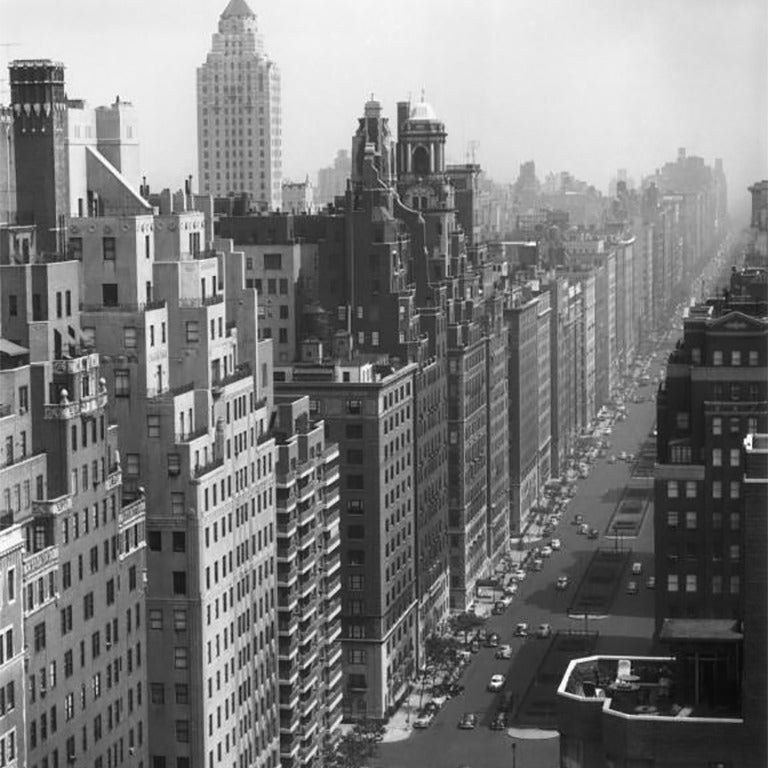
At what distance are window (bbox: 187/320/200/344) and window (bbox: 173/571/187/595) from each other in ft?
8.86

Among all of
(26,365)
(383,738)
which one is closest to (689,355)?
(383,738)

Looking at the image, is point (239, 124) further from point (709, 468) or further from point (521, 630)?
point (709, 468)

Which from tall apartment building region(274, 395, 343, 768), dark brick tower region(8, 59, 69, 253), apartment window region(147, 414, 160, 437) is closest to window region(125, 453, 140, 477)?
apartment window region(147, 414, 160, 437)

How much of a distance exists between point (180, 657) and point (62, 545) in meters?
4.76

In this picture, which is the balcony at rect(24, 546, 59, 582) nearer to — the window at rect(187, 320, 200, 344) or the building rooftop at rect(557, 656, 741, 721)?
the building rooftop at rect(557, 656, 741, 721)

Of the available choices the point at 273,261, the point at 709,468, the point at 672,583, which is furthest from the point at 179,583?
the point at 273,261

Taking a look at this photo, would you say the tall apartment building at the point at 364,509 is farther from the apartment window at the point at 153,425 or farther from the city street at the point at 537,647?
the apartment window at the point at 153,425

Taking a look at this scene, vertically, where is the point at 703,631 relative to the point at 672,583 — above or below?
above

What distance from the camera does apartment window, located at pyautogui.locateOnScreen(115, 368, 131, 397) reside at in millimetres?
24938

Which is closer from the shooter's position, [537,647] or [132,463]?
[132,463]

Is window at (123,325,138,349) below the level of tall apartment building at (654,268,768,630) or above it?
above

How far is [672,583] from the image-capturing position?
32688 millimetres

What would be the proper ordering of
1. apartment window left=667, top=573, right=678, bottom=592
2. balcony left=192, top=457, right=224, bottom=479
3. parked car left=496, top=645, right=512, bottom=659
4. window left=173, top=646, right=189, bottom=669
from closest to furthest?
1. balcony left=192, top=457, right=224, bottom=479
2. window left=173, top=646, right=189, bottom=669
3. apartment window left=667, top=573, right=678, bottom=592
4. parked car left=496, top=645, right=512, bottom=659

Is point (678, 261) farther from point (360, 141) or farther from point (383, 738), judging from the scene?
point (383, 738)
